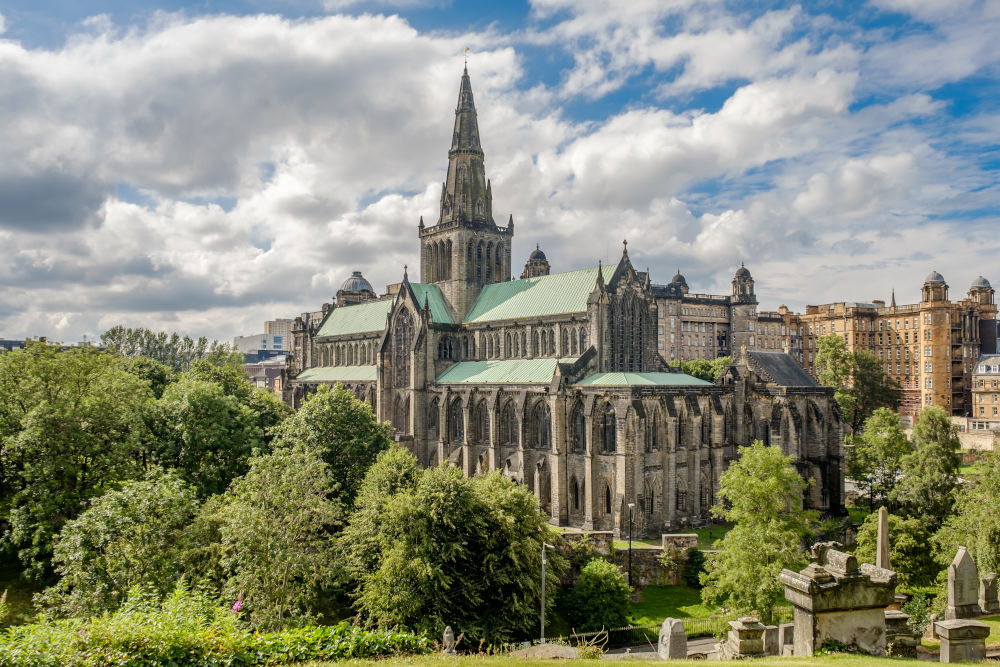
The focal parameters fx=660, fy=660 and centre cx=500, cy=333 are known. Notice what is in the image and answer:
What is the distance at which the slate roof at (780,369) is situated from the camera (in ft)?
191

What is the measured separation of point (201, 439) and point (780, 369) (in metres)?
47.9

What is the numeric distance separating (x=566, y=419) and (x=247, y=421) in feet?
76.2

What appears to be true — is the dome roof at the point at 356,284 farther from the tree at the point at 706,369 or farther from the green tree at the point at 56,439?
the green tree at the point at 56,439

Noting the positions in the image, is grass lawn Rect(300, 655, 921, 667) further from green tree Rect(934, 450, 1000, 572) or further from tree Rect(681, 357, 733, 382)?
tree Rect(681, 357, 733, 382)

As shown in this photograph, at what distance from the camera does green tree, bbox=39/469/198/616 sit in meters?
25.1

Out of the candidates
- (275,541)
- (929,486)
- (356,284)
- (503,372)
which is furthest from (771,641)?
(356,284)

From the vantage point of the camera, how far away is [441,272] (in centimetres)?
7419

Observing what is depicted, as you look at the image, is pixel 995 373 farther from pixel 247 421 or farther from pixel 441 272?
pixel 247 421

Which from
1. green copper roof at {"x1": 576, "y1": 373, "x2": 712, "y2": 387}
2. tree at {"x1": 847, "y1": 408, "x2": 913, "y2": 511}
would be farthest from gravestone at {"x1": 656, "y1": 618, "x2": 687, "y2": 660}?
tree at {"x1": 847, "y1": 408, "x2": 913, "y2": 511}

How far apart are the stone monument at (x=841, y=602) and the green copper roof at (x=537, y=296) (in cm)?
4440

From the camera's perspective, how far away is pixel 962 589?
23.7 m

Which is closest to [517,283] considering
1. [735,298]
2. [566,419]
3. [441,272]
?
[441,272]

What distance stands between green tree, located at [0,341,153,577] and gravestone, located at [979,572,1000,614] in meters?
38.2

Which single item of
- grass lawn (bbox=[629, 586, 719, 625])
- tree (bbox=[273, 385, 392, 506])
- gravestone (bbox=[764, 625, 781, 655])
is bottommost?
grass lawn (bbox=[629, 586, 719, 625])
